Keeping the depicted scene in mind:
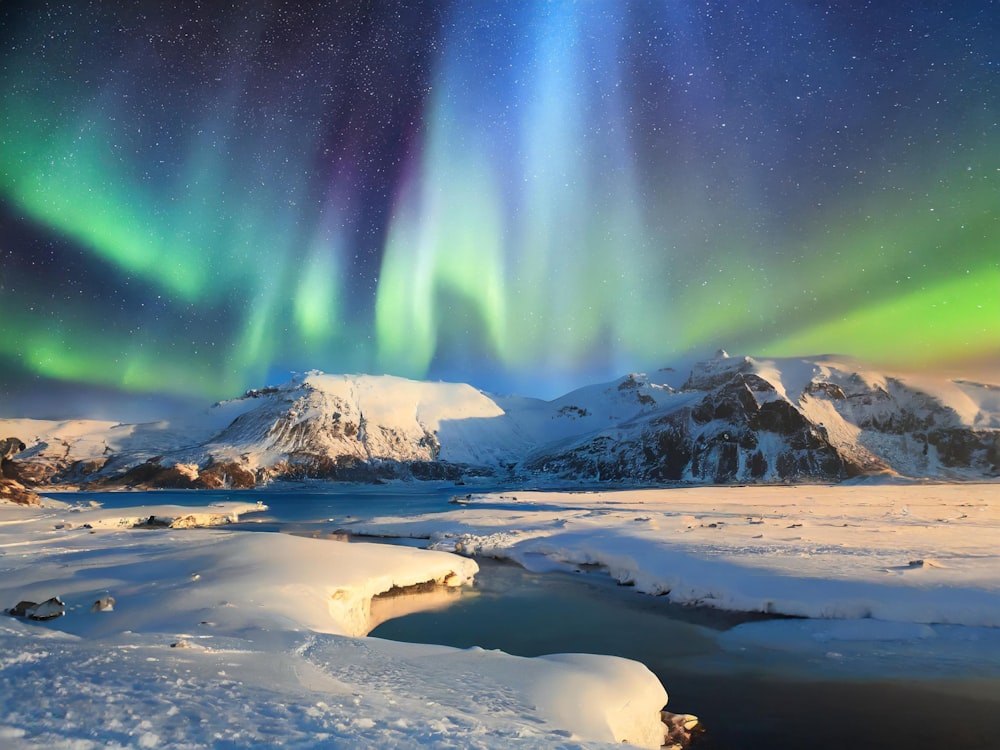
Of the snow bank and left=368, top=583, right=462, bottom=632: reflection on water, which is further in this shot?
left=368, top=583, right=462, bottom=632: reflection on water

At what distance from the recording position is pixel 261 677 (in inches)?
418

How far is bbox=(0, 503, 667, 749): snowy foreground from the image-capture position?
7.90 m

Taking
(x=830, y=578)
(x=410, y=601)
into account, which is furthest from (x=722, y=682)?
(x=410, y=601)

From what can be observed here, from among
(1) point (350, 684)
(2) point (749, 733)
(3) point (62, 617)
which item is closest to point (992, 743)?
(2) point (749, 733)

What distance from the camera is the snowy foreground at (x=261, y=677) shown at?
790 cm

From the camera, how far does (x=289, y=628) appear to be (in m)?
16.3

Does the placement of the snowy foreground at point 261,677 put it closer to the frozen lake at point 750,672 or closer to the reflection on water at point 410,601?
the reflection on water at point 410,601

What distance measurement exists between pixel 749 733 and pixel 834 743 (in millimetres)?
1744

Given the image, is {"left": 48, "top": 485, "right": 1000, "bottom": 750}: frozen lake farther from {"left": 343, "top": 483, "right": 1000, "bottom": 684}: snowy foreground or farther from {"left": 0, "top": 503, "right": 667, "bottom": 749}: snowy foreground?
{"left": 0, "top": 503, "right": 667, "bottom": 749}: snowy foreground

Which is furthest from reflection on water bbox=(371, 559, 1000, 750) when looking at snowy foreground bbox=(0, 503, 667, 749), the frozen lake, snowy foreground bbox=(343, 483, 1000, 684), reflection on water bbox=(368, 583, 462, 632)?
snowy foreground bbox=(0, 503, 667, 749)

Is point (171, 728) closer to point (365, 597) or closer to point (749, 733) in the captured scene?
point (749, 733)

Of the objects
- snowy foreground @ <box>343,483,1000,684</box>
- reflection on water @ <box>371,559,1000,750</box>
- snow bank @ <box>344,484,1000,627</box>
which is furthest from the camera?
snow bank @ <box>344,484,1000,627</box>

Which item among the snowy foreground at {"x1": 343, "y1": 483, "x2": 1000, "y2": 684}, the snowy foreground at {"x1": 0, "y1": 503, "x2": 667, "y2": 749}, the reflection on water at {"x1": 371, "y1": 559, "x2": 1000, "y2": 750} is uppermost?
the snowy foreground at {"x1": 0, "y1": 503, "x2": 667, "y2": 749}

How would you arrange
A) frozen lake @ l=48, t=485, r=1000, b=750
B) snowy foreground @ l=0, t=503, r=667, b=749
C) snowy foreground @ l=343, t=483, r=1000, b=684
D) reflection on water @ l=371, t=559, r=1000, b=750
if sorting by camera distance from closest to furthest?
1. snowy foreground @ l=0, t=503, r=667, b=749
2. reflection on water @ l=371, t=559, r=1000, b=750
3. frozen lake @ l=48, t=485, r=1000, b=750
4. snowy foreground @ l=343, t=483, r=1000, b=684
